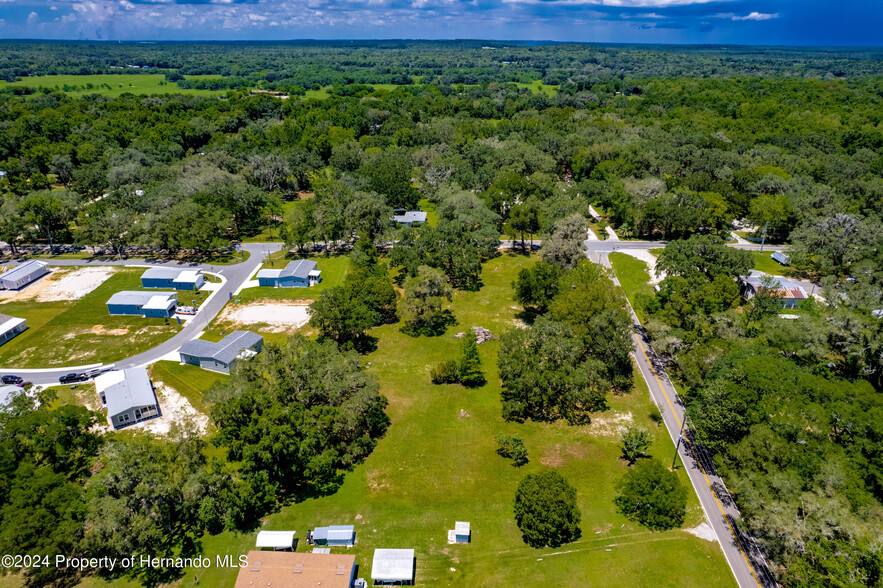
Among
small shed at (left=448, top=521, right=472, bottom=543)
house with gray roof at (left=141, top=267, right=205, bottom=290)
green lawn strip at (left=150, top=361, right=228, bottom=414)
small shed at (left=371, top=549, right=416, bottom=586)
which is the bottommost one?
small shed at (left=448, top=521, right=472, bottom=543)

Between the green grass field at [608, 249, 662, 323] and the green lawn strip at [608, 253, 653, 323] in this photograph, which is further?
the green grass field at [608, 249, 662, 323]

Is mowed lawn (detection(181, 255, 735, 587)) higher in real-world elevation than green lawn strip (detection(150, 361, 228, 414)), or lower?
lower

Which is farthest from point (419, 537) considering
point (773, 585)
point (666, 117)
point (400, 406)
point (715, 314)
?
point (666, 117)

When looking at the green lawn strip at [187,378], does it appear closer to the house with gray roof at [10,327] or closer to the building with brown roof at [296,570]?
the house with gray roof at [10,327]

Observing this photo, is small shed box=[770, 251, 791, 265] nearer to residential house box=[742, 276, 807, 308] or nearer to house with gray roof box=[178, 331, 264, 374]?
residential house box=[742, 276, 807, 308]

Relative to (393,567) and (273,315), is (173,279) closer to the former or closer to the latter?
(273,315)

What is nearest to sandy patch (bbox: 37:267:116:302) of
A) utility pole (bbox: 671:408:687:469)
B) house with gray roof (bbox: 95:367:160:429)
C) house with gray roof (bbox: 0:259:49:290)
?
house with gray roof (bbox: 0:259:49:290)

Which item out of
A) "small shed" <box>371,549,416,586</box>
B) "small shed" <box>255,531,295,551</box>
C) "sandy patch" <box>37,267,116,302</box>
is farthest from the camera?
"sandy patch" <box>37,267,116,302</box>

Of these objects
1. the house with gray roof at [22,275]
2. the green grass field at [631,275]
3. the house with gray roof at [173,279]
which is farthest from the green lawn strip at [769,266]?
the house with gray roof at [22,275]
